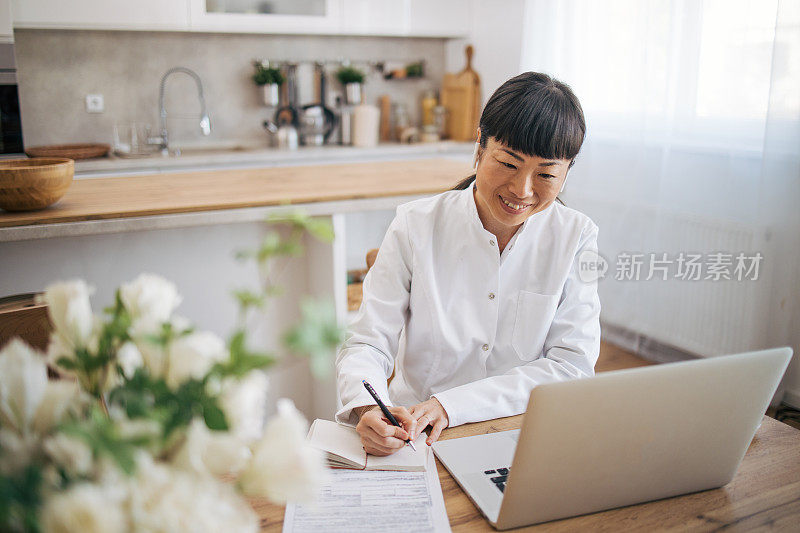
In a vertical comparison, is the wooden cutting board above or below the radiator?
above

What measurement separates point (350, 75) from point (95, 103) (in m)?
1.62

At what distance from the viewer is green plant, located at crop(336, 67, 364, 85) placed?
4508 millimetres

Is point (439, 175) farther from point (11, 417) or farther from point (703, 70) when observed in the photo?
point (11, 417)

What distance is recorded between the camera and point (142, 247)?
2293mm

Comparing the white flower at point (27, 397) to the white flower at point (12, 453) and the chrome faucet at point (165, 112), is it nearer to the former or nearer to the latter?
the white flower at point (12, 453)

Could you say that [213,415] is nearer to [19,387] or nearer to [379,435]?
[19,387]

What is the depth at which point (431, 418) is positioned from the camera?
119 cm

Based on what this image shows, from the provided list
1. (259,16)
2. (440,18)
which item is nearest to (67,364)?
(259,16)

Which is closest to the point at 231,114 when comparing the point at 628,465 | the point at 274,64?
the point at 274,64

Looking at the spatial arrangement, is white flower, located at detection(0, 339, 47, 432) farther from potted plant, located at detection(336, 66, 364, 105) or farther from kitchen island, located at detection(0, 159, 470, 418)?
potted plant, located at detection(336, 66, 364, 105)

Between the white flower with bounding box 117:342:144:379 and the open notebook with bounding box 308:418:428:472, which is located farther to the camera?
the open notebook with bounding box 308:418:428:472

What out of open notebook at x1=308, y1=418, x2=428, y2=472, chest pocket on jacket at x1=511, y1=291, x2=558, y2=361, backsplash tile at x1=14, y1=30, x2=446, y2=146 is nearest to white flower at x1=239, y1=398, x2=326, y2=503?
open notebook at x1=308, y1=418, x2=428, y2=472

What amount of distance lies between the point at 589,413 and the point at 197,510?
0.50 meters

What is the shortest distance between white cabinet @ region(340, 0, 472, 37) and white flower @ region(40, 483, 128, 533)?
415 cm
